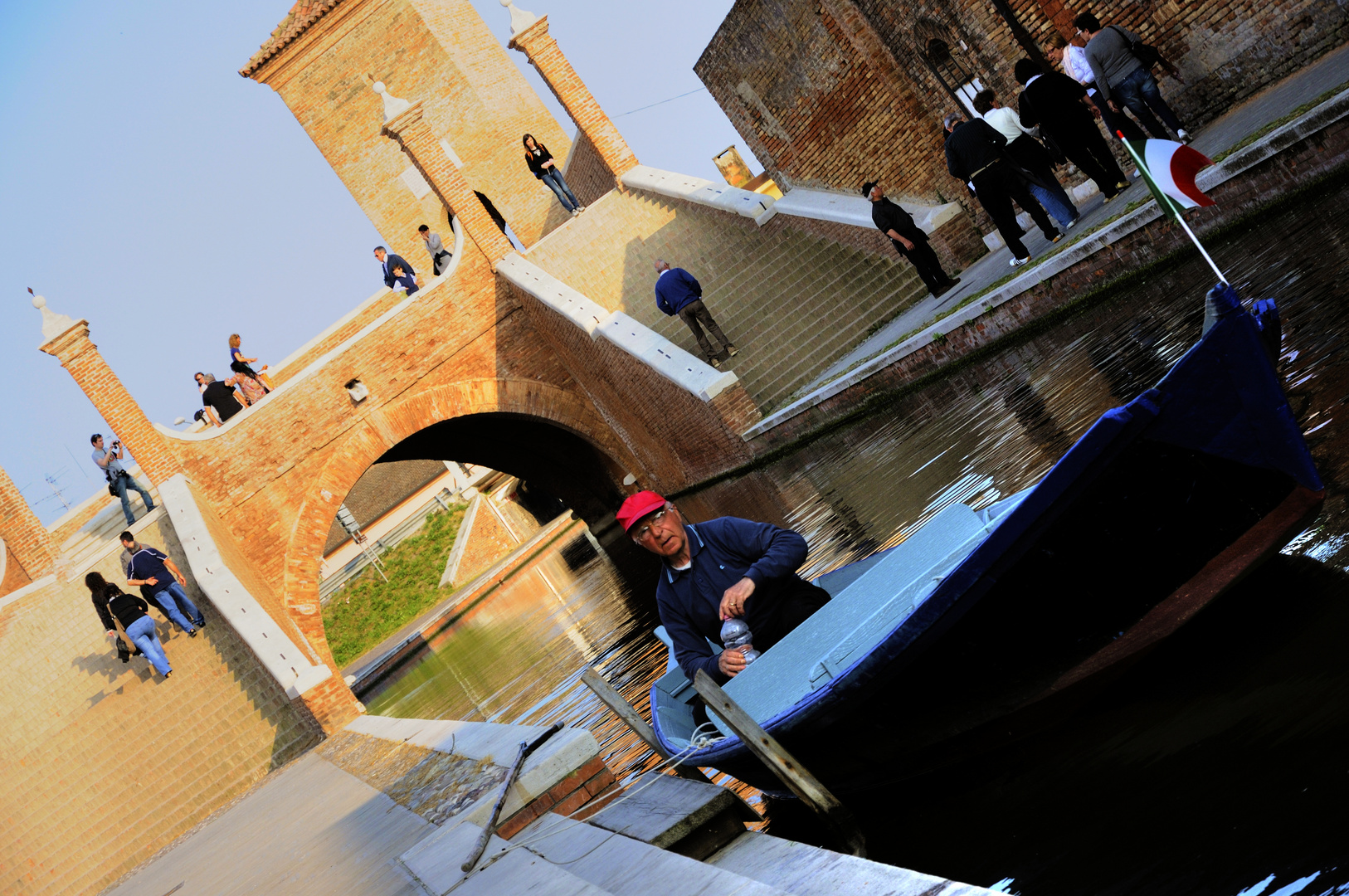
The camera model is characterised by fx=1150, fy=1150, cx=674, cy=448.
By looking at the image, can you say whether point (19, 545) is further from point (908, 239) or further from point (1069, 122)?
point (1069, 122)

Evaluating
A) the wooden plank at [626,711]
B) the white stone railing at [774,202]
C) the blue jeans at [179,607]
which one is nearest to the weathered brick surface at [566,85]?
the white stone railing at [774,202]

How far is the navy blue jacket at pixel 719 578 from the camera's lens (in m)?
5.08

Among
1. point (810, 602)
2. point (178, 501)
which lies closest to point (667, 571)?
point (810, 602)

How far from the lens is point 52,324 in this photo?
50.4 feet

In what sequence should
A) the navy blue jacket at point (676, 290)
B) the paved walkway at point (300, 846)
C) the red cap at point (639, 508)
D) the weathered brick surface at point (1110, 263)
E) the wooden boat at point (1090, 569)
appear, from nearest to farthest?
the wooden boat at point (1090, 569) < the red cap at point (639, 508) < the paved walkway at point (300, 846) < the weathered brick surface at point (1110, 263) < the navy blue jacket at point (676, 290)

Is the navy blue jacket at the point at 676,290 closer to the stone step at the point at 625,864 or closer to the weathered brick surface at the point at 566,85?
the weathered brick surface at the point at 566,85

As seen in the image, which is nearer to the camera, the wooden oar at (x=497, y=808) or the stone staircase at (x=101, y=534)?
the wooden oar at (x=497, y=808)

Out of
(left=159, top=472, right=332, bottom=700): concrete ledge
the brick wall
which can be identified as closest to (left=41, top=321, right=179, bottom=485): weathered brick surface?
(left=159, top=472, right=332, bottom=700): concrete ledge

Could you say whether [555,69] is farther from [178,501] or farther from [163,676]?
[163,676]

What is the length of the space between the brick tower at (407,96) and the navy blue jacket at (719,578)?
21798mm

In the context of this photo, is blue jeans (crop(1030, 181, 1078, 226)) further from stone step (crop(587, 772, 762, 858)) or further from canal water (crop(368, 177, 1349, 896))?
stone step (crop(587, 772, 762, 858))

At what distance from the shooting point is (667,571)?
530 centimetres

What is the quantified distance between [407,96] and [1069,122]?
61.1ft

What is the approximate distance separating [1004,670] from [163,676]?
1178cm
